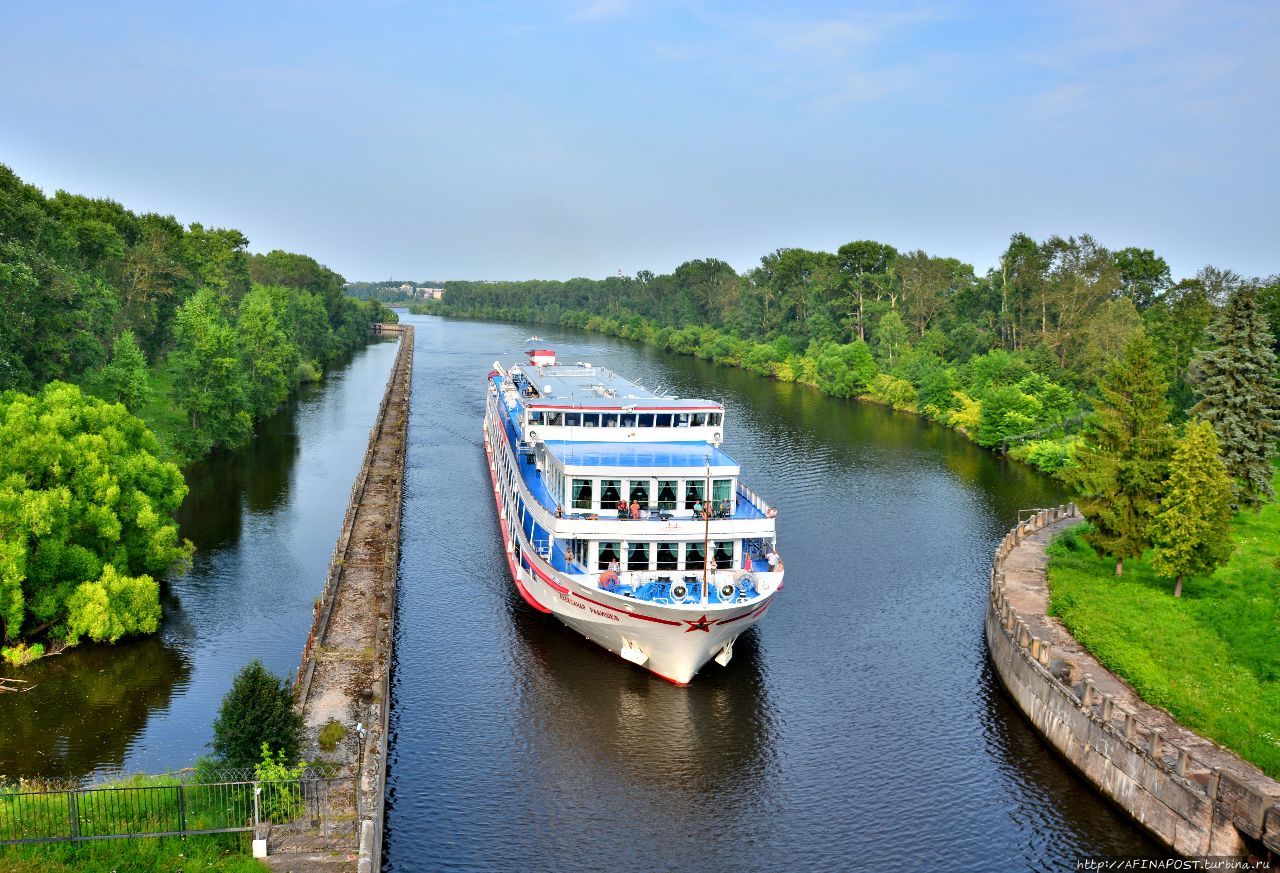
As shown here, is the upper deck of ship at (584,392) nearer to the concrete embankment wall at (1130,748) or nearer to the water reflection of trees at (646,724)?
the water reflection of trees at (646,724)

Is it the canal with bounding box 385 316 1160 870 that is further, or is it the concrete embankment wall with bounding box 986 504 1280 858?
the canal with bounding box 385 316 1160 870

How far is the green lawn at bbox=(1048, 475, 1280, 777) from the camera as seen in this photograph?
28828 mm

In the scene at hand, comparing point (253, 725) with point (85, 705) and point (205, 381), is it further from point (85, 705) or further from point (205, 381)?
point (205, 381)

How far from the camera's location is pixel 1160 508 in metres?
40.0

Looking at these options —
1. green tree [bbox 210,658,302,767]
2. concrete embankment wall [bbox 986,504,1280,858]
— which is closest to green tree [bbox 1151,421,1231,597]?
concrete embankment wall [bbox 986,504,1280,858]

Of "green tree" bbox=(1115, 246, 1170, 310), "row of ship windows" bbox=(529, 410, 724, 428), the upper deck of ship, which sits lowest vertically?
"row of ship windows" bbox=(529, 410, 724, 428)

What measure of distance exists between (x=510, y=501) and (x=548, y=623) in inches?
394

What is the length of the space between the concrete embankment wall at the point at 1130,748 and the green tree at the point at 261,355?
6639 cm

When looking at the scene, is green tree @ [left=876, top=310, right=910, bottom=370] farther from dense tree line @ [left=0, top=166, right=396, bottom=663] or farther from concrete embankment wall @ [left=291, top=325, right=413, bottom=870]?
concrete embankment wall @ [left=291, top=325, right=413, bottom=870]

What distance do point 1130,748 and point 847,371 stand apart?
→ 95035 millimetres

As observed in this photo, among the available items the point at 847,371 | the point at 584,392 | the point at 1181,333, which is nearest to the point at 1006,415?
the point at 1181,333

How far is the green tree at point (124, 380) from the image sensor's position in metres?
56.0

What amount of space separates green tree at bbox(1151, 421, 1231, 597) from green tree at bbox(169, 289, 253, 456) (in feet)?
199

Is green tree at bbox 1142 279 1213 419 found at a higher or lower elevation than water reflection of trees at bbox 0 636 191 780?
higher
